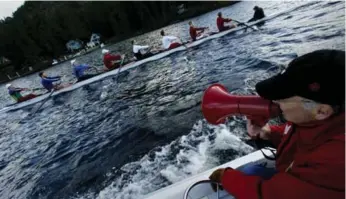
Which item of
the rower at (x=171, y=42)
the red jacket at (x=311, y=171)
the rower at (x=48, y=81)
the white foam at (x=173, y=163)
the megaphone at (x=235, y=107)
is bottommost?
the white foam at (x=173, y=163)

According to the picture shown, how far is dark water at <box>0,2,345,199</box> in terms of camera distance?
21.1 feet

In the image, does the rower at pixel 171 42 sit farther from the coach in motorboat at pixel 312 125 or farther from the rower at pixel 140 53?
the coach in motorboat at pixel 312 125

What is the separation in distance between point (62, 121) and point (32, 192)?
623 cm

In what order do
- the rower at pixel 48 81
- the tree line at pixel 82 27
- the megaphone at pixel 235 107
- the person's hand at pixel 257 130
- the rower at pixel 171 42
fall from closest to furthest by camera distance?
the megaphone at pixel 235 107 < the person's hand at pixel 257 130 < the rower at pixel 48 81 < the rower at pixel 171 42 < the tree line at pixel 82 27

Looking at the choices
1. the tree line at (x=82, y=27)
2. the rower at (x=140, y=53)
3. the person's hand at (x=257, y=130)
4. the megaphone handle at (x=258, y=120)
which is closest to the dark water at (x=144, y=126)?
the rower at (x=140, y=53)

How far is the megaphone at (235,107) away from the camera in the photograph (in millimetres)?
2033

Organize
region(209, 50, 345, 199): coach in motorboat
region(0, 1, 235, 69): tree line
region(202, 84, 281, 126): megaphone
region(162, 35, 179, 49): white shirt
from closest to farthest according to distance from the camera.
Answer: region(209, 50, 345, 199): coach in motorboat < region(202, 84, 281, 126): megaphone < region(162, 35, 179, 49): white shirt < region(0, 1, 235, 69): tree line

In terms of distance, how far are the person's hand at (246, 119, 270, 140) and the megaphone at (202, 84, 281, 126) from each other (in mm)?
79

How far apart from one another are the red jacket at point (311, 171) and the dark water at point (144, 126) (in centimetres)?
398

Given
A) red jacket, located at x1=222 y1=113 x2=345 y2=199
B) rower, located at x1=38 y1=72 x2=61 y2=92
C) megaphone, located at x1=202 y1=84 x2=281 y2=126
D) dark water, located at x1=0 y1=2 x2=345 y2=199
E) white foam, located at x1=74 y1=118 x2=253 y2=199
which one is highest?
megaphone, located at x1=202 y1=84 x2=281 y2=126

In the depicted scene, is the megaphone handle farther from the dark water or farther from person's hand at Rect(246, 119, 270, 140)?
the dark water

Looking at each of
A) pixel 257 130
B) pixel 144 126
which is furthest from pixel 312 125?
pixel 144 126

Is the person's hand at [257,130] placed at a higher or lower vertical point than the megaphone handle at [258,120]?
lower

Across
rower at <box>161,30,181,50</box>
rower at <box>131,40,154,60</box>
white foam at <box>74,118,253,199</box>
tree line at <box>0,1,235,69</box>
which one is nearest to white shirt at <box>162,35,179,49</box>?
rower at <box>161,30,181,50</box>
